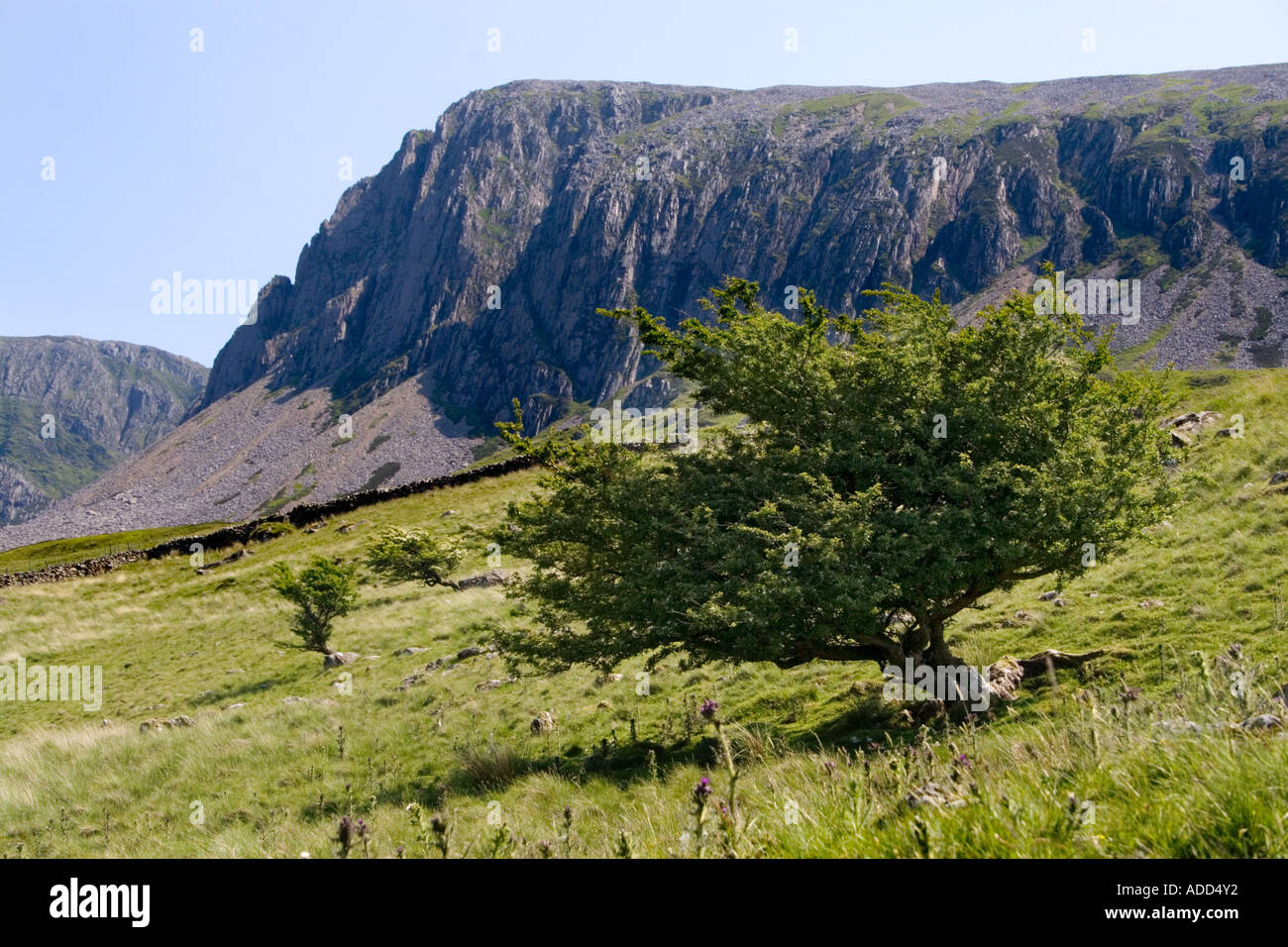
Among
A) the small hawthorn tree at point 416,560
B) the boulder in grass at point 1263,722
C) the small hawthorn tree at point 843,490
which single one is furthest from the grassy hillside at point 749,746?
the small hawthorn tree at point 416,560

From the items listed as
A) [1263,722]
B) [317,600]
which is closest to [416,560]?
[317,600]

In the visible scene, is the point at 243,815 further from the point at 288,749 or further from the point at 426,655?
the point at 426,655

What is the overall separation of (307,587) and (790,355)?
23.5 m

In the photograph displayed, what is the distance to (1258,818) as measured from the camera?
3.92 m

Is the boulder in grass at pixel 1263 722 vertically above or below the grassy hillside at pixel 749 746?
above

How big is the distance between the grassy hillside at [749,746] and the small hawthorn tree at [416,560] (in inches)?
211

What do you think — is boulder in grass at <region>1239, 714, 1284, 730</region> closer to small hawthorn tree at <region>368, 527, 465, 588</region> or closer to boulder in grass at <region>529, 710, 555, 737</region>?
boulder in grass at <region>529, 710, 555, 737</region>

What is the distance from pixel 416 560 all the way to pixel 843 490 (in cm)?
2725

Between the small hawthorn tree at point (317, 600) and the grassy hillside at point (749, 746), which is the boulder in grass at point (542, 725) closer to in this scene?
the grassy hillside at point (749, 746)

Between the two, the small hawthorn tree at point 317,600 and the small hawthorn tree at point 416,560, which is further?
the small hawthorn tree at point 416,560

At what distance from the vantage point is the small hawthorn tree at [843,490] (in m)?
12.7

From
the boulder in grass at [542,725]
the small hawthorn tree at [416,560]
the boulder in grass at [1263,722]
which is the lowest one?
the small hawthorn tree at [416,560]

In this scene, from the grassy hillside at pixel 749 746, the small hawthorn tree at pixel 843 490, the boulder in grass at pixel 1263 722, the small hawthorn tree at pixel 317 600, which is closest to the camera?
the grassy hillside at pixel 749 746

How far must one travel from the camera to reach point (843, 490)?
14.3 metres
